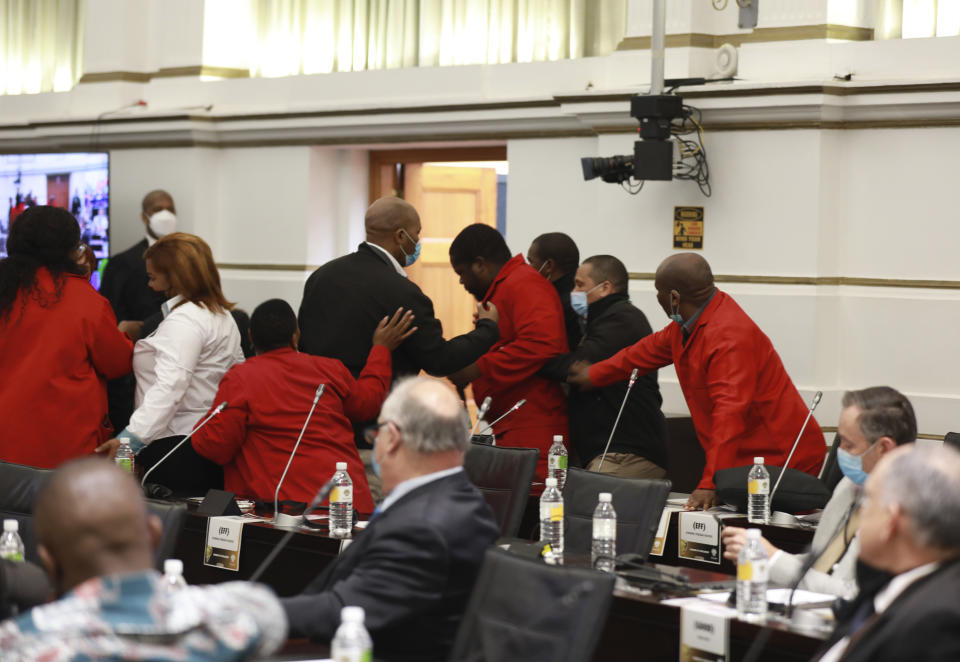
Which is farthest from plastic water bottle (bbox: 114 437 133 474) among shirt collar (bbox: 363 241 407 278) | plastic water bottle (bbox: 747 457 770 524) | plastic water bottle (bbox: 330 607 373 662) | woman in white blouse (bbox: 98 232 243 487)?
plastic water bottle (bbox: 330 607 373 662)

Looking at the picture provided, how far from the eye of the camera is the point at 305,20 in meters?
8.12

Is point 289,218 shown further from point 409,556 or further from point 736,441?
point 409,556

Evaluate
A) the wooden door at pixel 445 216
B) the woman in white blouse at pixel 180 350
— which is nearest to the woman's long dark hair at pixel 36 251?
the woman in white blouse at pixel 180 350

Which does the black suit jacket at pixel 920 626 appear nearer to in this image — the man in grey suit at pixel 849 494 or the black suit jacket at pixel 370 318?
the man in grey suit at pixel 849 494

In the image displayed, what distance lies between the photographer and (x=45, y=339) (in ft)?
14.7

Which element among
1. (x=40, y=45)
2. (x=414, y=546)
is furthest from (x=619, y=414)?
(x=40, y=45)

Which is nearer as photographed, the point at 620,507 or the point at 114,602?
the point at 114,602

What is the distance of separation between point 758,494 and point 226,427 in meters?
1.68

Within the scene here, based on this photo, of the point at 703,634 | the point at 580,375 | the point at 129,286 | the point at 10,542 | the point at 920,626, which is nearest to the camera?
the point at 920,626

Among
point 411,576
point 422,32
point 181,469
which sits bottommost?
point 181,469

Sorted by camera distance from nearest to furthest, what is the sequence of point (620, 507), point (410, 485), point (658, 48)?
point (410, 485)
point (620, 507)
point (658, 48)

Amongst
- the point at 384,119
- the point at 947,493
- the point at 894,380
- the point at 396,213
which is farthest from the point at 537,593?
the point at 384,119

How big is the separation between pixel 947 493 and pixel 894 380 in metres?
3.88

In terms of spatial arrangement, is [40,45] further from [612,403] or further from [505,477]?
[505,477]
